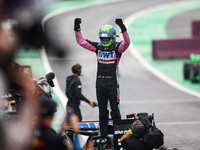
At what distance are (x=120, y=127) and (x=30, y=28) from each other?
554cm

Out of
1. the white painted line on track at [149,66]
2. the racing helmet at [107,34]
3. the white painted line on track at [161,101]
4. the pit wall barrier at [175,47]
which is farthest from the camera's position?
the pit wall barrier at [175,47]

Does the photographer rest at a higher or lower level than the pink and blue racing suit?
lower

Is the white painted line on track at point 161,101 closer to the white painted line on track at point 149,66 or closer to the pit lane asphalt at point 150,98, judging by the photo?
the pit lane asphalt at point 150,98

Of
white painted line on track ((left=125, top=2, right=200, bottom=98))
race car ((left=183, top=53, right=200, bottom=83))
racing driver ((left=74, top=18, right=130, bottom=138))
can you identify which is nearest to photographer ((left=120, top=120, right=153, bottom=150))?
racing driver ((left=74, top=18, right=130, bottom=138))

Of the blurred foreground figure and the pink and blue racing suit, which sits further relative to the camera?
the pink and blue racing suit

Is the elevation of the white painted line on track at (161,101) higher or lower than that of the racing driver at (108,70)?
lower

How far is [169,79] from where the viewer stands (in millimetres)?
20750

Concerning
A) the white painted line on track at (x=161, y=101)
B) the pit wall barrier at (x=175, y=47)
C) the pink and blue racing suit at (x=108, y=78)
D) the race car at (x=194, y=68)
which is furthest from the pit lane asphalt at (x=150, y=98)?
the pit wall barrier at (x=175, y=47)

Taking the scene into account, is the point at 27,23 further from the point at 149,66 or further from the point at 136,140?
the point at 149,66

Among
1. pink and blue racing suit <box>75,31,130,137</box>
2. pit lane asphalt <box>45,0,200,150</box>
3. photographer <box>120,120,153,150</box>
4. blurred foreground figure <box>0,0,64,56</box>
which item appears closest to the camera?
blurred foreground figure <box>0,0,64,56</box>

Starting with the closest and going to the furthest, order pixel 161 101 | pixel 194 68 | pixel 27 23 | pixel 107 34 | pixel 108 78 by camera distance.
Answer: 1. pixel 27 23
2. pixel 107 34
3. pixel 108 78
4. pixel 161 101
5. pixel 194 68

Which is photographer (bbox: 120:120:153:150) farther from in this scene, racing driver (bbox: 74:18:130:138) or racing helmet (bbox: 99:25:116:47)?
racing helmet (bbox: 99:25:116:47)

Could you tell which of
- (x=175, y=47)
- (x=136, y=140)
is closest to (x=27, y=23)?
(x=136, y=140)

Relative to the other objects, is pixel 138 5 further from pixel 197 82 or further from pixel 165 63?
pixel 197 82
